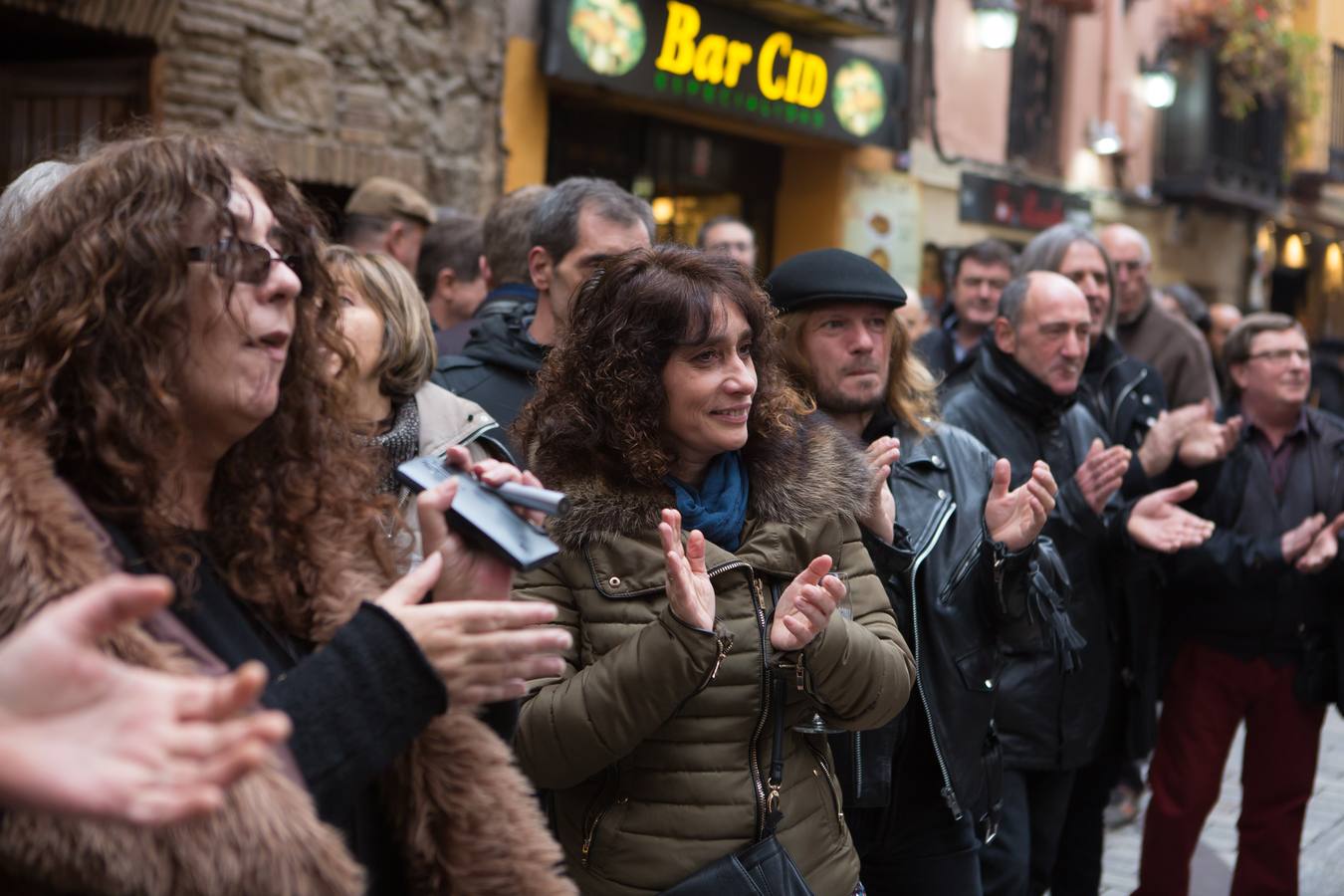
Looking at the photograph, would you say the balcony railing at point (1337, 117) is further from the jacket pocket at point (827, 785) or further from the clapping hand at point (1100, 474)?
the jacket pocket at point (827, 785)

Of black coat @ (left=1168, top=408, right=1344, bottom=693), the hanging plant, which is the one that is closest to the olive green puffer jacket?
black coat @ (left=1168, top=408, right=1344, bottom=693)

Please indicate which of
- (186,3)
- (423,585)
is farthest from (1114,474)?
(186,3)

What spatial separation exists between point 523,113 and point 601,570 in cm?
707

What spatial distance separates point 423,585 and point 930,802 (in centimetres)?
201

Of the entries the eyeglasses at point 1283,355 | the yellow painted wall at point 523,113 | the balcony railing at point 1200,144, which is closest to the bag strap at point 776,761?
the eyeglasses at point 1283,355

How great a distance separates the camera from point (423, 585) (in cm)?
189

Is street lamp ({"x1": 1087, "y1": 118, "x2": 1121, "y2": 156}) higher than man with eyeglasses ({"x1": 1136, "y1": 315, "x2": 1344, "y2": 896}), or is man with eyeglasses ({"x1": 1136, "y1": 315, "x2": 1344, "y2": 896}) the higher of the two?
street lamp ({"x1": 1087, "y1": 118, "x2": 1121, "y2": 156})

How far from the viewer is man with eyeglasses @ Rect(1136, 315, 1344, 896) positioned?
508 centimetres

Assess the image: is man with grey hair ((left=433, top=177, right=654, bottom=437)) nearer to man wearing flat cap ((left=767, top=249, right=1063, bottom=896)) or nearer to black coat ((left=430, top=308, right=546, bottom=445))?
black coat ((left=430, top=308, right=546, bottom=445))

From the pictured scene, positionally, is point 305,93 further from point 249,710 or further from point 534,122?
point 249,710

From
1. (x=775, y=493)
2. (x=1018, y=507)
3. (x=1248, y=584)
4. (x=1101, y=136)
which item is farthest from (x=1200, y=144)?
(x=775, y=493)

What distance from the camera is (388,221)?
6.12m

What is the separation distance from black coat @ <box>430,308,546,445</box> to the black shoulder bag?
1457 mm

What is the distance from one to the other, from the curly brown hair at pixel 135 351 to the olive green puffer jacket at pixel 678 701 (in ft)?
2.57
